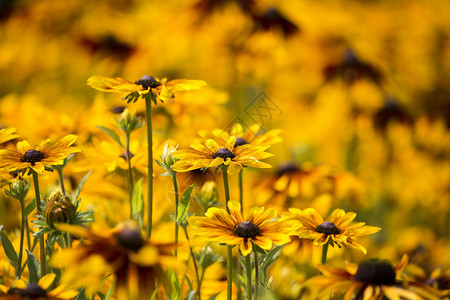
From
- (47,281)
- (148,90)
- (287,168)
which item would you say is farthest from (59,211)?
(287,168)

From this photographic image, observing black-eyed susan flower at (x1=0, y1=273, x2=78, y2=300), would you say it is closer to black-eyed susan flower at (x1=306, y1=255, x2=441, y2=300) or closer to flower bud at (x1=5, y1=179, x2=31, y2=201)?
flower bud at (x1=5, y1=179, x2=31, y2=201)

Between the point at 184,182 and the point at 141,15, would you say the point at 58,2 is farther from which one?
the point at 184,182

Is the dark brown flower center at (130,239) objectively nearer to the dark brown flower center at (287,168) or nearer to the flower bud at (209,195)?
the flower bud at (209,195)

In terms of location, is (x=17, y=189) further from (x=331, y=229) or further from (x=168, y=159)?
(x=331, y=229)

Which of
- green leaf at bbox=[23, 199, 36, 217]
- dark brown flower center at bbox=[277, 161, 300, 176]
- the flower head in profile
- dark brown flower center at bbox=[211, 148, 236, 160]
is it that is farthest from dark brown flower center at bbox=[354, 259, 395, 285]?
dark brown flower center at bbox=[277, 161, 300, 176]

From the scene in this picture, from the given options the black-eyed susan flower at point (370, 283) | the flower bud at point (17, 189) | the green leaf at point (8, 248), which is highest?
the flower bud at point (17, 189)

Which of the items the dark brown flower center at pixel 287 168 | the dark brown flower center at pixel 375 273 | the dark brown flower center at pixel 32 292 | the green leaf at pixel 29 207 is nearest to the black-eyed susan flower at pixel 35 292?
the dark brown flower center at pixel 32 292

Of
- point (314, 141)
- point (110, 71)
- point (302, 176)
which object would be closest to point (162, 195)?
point (302, 176)

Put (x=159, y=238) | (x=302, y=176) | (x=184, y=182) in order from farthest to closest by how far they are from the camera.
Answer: (x=302, y=176) < (x=184, y=182) < (x=159, y=238)
